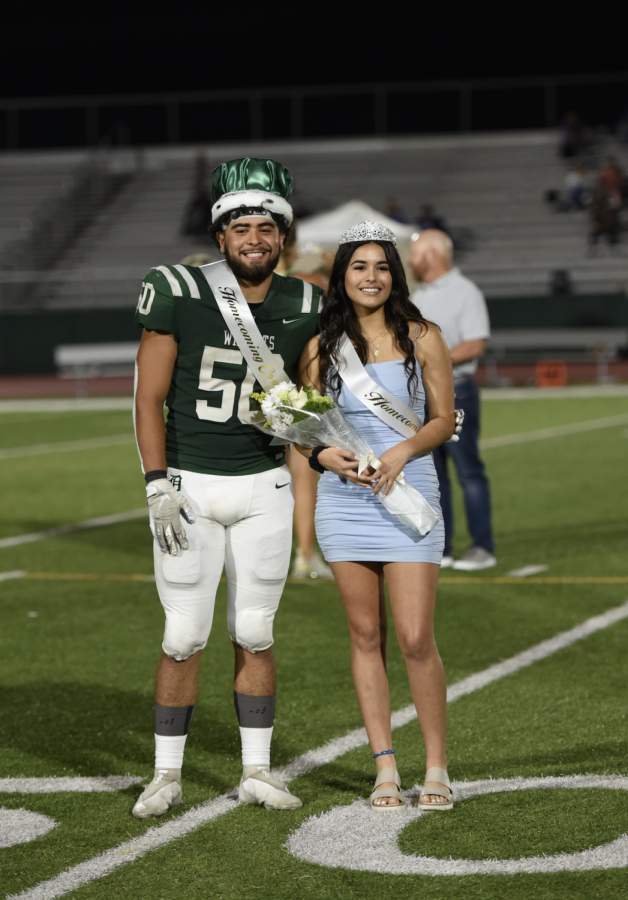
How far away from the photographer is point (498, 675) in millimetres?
5469

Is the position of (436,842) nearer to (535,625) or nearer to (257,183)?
(257,183)

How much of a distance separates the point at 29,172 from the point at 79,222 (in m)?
2.69

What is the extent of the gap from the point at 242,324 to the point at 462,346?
3632 millimetres

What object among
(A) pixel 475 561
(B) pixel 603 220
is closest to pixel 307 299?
(A) pixel 475 561

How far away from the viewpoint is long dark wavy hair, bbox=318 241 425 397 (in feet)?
13.0

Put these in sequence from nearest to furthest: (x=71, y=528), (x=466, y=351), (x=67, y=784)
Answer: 1. (x=67, y=784)
2. (x=466, y=351)
3. (x=71, y=528)

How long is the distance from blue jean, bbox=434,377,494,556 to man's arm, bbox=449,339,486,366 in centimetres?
31

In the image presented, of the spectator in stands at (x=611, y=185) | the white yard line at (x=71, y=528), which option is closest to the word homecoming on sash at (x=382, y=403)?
the white yard line at (x=71, y=528)

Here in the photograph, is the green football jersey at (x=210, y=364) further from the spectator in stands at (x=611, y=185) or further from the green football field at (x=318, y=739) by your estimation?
the spectator in stands at (x=611, y=185)

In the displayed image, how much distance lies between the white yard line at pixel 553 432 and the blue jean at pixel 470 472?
6.42m

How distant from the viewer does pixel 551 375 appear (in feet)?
75.3

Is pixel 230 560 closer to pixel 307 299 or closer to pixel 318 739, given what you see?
pixel 307 299

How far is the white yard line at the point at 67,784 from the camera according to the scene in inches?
162

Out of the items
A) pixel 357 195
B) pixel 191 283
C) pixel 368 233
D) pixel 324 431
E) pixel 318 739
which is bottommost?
pixel 318 739
